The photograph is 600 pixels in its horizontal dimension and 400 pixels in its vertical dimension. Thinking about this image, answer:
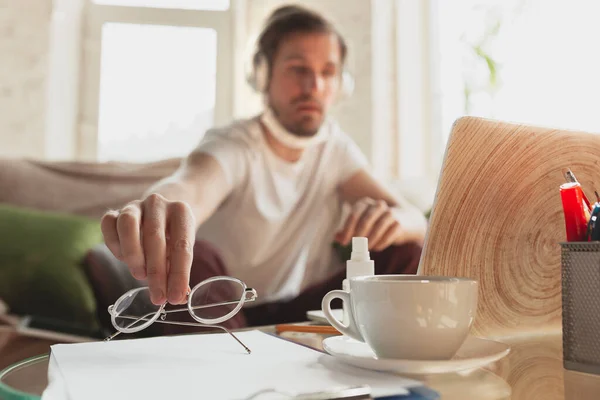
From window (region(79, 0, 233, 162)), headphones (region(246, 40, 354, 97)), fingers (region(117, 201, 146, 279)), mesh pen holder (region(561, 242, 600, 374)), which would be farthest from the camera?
window (region(79, 0, 233, 162))

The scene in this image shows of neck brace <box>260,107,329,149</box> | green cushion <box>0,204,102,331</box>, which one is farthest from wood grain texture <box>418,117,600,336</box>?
neck brace <box>260,107,329,149</box>

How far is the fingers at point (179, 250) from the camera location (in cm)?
47

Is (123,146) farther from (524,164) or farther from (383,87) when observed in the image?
(524,164)

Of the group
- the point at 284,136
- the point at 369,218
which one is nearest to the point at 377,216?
the point at 369,218

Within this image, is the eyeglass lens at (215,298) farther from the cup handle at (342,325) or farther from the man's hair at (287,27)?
the man's hair at (287,27)

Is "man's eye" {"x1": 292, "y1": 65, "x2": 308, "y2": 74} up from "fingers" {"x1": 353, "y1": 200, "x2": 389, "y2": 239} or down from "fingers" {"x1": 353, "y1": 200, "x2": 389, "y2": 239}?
up

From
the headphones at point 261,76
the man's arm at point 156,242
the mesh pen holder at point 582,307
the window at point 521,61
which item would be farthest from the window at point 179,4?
the mesh pen holder at point 582,307

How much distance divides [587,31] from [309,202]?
1034 mm

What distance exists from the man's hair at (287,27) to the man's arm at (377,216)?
1.73ft

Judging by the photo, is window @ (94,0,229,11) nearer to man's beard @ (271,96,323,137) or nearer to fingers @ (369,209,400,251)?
man's beard @ (271,96,323,137)

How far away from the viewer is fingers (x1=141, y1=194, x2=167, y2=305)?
1.57ft

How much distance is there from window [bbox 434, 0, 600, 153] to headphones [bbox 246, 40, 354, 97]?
464mm

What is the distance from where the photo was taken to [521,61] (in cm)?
202

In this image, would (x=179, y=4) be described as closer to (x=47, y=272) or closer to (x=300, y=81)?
(x=300, y=81)
